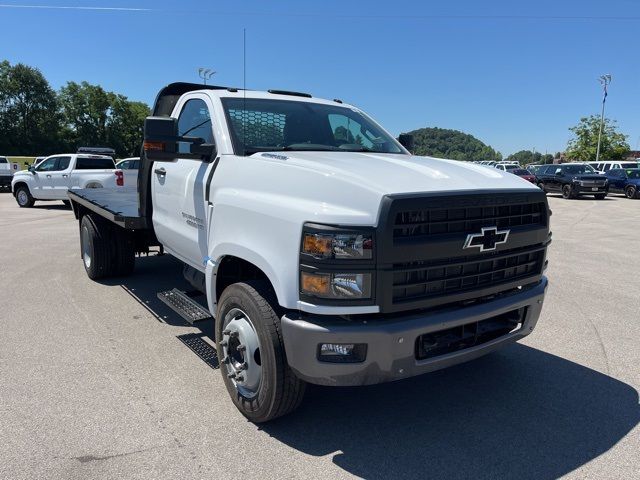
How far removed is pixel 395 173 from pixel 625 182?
92.6 ft

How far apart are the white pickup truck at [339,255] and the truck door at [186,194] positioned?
1.4 inches

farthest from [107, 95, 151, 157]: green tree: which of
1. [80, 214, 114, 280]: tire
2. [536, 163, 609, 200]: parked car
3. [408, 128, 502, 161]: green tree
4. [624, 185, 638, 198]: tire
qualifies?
[80, 214, 114, 280]: tire

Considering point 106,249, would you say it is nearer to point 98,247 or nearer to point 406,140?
point 98,247

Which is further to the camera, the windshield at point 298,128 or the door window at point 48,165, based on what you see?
the door window at point 48,165

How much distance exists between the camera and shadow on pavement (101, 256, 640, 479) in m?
2.79

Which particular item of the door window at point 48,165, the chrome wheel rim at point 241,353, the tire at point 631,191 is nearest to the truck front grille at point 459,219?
the chrome wheel rim at point 241,353

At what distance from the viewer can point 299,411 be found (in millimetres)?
3346

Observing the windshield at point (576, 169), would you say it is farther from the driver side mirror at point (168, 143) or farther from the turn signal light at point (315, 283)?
the turn signal light at point (315, 283)

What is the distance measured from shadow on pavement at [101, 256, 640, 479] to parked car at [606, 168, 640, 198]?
2594cm

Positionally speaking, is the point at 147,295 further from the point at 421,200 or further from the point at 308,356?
the point at 421,200

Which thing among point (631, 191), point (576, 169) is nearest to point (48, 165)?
point (576, 169)

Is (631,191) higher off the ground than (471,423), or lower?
higher

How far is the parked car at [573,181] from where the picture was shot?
79.6ft

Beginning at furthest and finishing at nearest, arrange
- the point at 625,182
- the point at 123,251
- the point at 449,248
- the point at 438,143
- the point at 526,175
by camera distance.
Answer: the point at 526,175 < the point at 625,182 < the point at 438,143 < the point at 123,251 < the point at 449,248
